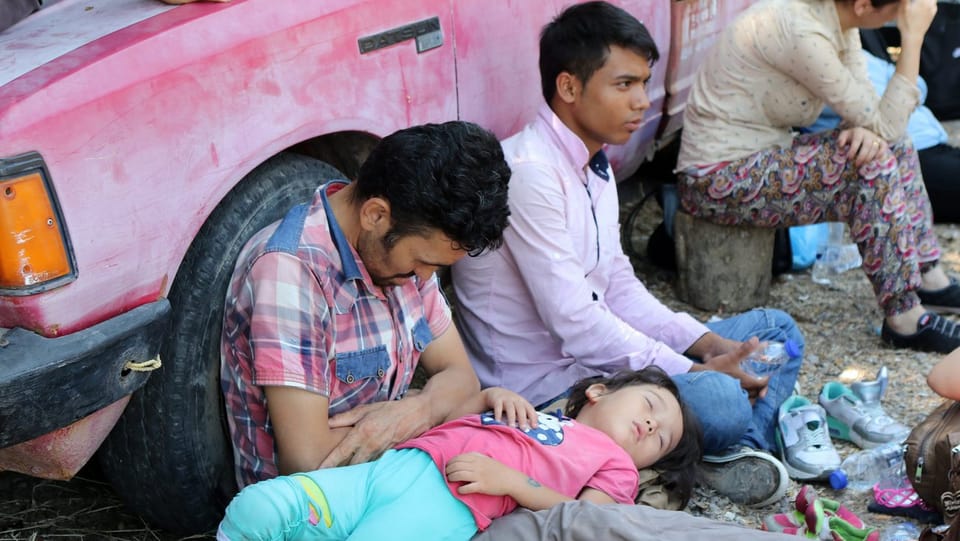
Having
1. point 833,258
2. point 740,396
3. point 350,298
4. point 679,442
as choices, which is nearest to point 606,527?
point 679,442

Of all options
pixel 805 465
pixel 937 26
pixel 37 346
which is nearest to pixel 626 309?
pixel 805 465

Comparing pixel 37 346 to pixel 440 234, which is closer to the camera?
pixel 37 346

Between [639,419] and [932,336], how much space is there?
195 cm

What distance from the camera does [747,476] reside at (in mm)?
3338

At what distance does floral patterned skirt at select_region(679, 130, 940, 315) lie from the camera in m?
4.31

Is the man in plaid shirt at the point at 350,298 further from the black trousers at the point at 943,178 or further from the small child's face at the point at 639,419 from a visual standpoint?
the black trousers at the point at 943,178

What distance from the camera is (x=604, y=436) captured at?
2906 millimetres

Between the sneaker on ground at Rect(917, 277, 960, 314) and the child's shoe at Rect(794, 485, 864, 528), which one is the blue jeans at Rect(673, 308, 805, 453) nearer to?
the child's shoe at Rect(794, 485, 864, 528)

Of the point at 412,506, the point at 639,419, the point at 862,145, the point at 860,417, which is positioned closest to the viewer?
the point at 412,506

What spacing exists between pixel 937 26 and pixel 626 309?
4205 millimetres

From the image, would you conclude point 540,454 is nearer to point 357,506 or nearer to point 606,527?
point 606,527

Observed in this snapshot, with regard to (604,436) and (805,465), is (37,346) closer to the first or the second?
(604,436)

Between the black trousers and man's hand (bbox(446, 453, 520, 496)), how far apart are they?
3.92 meters

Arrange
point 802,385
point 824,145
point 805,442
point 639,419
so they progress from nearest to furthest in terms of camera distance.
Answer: point 639,419
point 805,442
point 802,385
point 824,145
